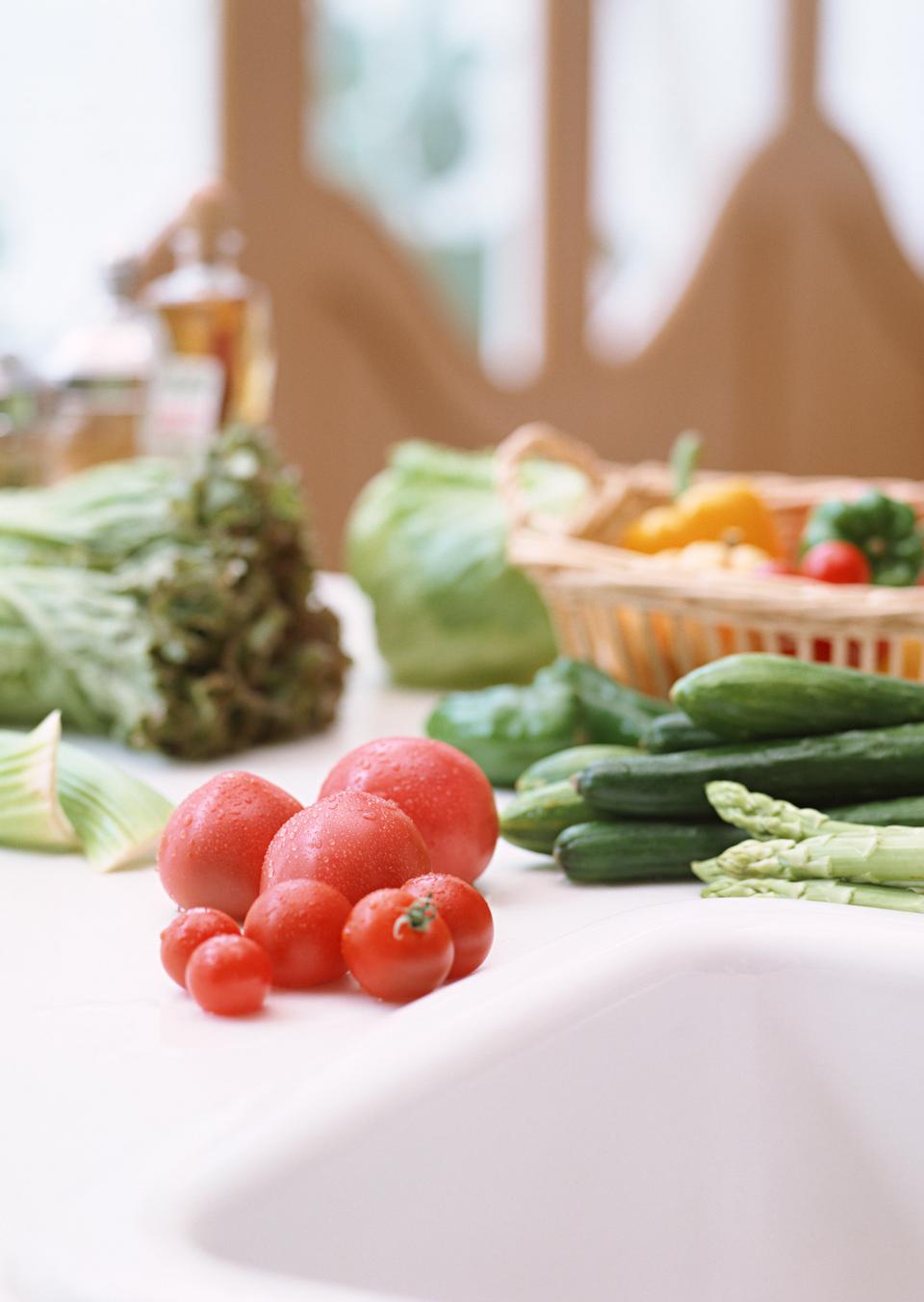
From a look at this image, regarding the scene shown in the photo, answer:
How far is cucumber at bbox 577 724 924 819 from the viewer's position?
0.95 metres

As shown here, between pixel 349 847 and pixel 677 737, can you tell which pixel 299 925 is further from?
pixel 677 737

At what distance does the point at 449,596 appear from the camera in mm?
1646

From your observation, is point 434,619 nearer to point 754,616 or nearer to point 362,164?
point 754,616

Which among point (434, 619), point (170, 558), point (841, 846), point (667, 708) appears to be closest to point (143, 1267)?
point (841, 846)

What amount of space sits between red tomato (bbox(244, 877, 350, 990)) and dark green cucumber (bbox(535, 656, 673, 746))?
17.5 inches

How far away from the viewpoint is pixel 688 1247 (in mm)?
730

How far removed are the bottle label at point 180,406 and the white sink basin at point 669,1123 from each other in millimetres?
1396

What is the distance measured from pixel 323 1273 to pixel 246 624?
0.84 m

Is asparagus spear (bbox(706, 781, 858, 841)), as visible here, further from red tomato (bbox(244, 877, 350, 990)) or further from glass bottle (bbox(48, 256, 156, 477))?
glass bottle (bbox(48, 256, 156, 477))

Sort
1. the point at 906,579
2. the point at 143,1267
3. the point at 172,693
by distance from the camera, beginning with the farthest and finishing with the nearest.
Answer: the point at 906,579, the point at 172,693, the point at 143,1267

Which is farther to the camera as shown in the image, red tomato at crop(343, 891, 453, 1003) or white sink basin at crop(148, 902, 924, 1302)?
red tomato at crop(343, 891, 453, 1003)

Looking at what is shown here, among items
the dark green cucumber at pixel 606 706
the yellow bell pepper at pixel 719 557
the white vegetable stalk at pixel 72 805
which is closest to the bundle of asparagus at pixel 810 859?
the dark green cucumber at pixel 606 706

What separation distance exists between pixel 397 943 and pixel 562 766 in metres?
0.34

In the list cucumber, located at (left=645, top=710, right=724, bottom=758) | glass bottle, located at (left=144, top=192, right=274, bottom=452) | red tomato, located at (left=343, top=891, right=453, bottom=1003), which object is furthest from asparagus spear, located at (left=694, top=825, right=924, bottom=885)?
glass bottle, located at (left=144, top=192, right=274, bottom=452)
